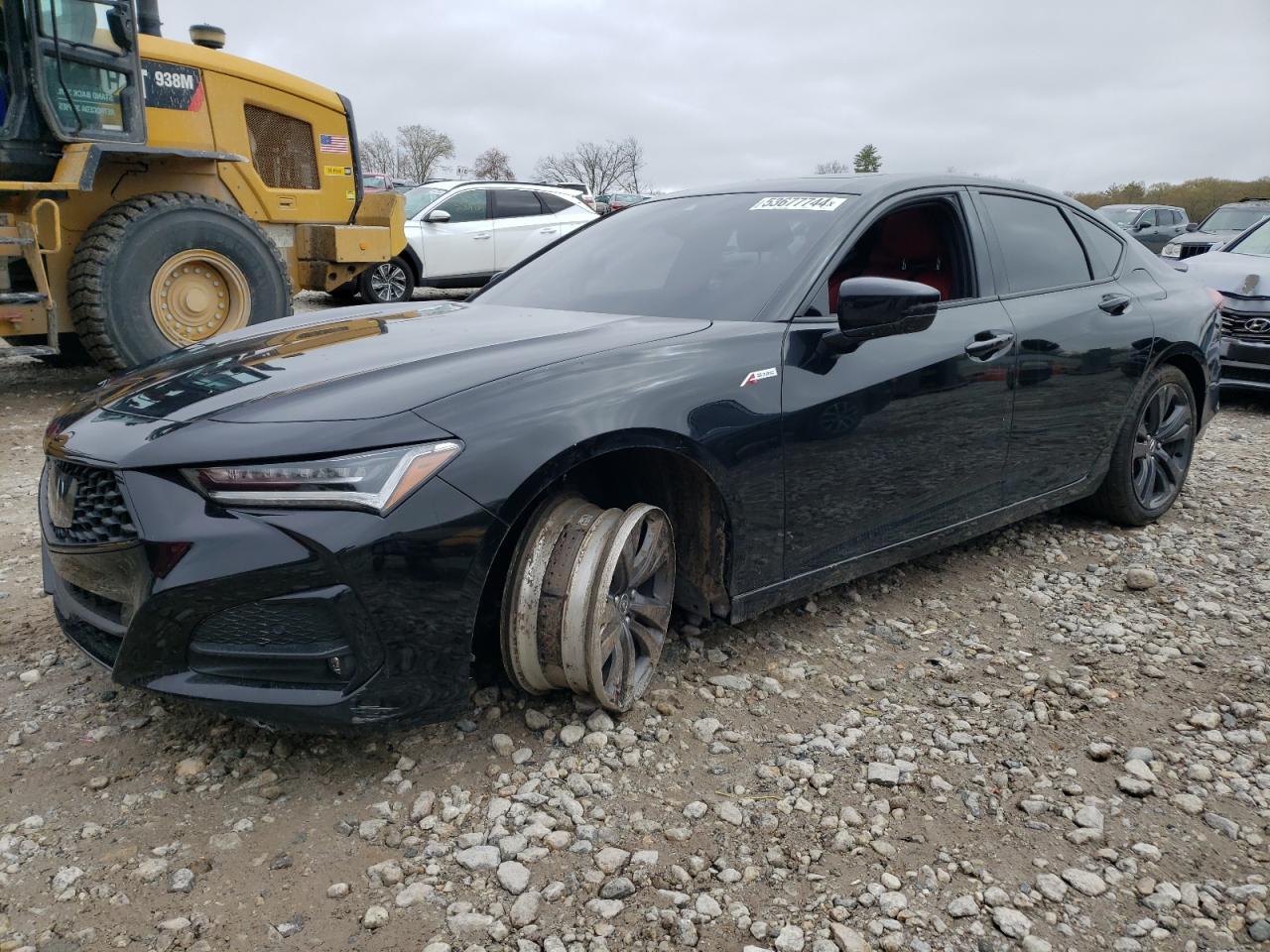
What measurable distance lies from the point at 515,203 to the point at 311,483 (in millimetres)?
11615

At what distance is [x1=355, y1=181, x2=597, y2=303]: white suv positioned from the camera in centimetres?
1197

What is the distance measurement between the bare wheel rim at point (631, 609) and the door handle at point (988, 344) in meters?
1.33

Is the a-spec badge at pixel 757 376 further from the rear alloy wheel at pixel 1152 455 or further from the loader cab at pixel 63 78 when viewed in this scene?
the loader cab at pixel 63 78

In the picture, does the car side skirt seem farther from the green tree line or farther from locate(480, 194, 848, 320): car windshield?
the green tree line

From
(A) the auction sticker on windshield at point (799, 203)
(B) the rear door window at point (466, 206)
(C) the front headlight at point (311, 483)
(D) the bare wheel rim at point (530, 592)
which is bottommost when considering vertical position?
(D) the bare wheel rim at point (530, 592)

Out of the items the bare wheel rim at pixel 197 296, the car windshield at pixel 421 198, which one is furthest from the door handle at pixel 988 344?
the car windshield at pixel 421 198

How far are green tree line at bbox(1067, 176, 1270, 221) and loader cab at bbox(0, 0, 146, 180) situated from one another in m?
36.2

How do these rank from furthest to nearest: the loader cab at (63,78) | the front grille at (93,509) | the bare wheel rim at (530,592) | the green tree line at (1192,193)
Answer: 1. the green tree line at (1192,193)
2. the loader cab at (63,78)
3. the bare wheel rim at (530,592)
4. the front grille at (93,509)

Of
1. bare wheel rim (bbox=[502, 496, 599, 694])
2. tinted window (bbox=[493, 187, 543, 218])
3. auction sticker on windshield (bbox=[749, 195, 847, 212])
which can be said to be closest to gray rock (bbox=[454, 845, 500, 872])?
bare wheel rim (bbox=[502, 496, 599, 694])

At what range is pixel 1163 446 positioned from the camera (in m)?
4.40

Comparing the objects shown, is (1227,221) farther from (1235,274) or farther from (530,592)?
(530,592)

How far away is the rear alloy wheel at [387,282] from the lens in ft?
37.5

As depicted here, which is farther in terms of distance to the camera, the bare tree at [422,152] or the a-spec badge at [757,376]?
the bare tree at [422,152]

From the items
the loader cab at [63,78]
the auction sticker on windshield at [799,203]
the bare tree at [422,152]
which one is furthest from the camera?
the bare tree at [422,152]
